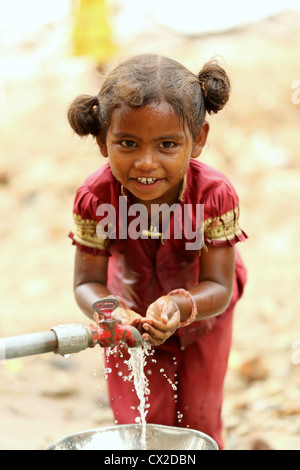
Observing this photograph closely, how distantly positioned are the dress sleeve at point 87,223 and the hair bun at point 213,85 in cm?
44

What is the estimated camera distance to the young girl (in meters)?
1.80

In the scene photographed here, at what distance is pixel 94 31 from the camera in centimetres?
625

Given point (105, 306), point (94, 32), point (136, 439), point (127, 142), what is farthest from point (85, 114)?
point (94, 32)

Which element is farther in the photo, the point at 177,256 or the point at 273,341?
the point at 273,341

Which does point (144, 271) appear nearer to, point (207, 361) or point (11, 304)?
point (207, 361)

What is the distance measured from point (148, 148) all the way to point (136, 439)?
2.61 ft

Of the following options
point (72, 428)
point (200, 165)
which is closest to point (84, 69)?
point (72, 428)

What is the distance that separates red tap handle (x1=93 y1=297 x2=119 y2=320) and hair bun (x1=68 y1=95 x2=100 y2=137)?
1.85ft

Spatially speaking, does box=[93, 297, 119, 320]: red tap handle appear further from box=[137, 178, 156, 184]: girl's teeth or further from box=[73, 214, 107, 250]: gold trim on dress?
box=[73, 214, 107, 250]: gold trim on dress

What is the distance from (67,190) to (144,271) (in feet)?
11.0

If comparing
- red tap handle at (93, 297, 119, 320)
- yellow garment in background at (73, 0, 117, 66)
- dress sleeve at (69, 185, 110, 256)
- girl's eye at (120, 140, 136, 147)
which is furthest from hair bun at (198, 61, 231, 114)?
yellow garment in background at (73, 0, 117, 66)

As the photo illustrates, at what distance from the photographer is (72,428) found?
317 cm

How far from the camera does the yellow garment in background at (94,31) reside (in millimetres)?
6211

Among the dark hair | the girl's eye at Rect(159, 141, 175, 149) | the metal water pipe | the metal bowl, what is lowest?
the metal bowl
